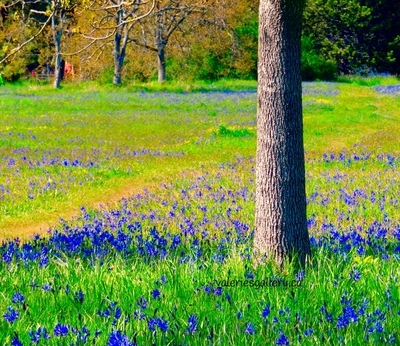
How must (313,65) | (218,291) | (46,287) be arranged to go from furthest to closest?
(313,65)
(46,287)
(218,291)

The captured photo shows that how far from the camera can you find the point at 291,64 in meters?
6.13

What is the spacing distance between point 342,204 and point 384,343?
601 centimetres

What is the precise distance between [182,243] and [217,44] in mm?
47106

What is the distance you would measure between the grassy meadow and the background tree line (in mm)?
25712

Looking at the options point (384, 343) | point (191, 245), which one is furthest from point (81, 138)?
point (384, 343)

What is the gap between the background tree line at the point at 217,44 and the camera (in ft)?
159

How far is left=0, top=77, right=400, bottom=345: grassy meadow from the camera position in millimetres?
4336

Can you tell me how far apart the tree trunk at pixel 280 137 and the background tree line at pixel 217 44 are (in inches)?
1442

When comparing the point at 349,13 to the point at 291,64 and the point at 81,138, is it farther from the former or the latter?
the point at 291,64

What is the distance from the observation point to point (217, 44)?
53.2m

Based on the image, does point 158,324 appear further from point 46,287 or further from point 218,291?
point 46,287

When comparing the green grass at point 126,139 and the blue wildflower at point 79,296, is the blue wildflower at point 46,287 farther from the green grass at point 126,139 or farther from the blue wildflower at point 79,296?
the green grass at point 126,139

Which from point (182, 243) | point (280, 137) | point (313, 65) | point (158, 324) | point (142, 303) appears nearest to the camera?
point (158, 324)

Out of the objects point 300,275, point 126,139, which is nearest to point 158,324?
point 300,275
